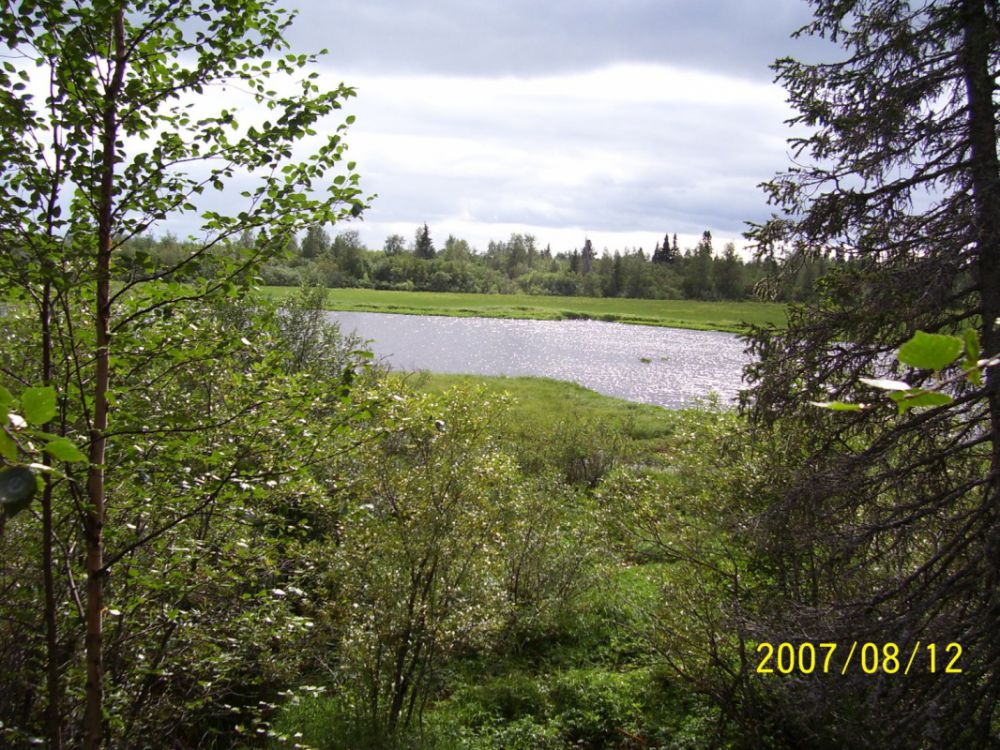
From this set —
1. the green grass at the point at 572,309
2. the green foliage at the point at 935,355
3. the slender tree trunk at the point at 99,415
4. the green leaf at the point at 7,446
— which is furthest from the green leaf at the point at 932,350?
the green grass at the point at 572,309

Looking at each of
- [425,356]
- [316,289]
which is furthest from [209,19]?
[425,356]

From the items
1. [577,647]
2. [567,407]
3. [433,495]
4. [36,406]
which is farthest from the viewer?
[567,407]

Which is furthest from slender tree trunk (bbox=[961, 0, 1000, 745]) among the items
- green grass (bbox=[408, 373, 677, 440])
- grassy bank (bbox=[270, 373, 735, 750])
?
green grass (bbox=[408, 373, 677, 440])

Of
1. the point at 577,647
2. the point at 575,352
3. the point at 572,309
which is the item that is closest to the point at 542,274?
the point at 572,309

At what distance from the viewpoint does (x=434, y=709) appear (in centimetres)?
748

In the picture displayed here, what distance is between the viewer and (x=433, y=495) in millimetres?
6309

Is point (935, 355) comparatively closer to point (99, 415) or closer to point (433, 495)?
point (99, 415)

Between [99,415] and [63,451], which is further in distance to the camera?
[99,415]

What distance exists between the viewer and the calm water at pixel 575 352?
1318 inches
